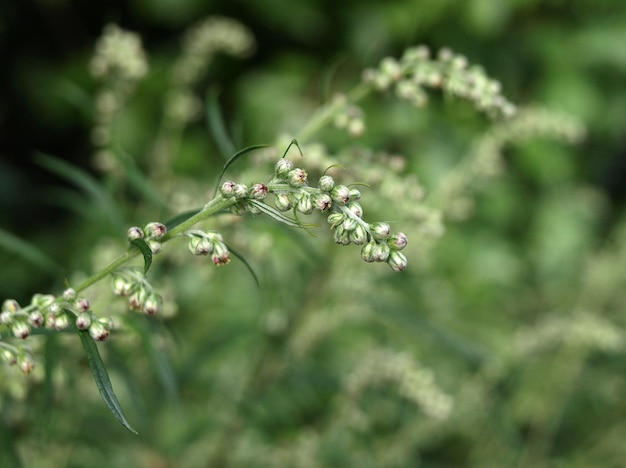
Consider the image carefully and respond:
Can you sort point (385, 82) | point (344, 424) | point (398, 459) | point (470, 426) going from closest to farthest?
point (385, 82) < point (344, 424) < point (398, 459) < point (470, 426)

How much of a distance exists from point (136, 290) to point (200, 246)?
8cm

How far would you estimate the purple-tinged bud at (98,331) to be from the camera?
26.5 inches

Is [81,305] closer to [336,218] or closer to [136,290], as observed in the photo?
[136,290]

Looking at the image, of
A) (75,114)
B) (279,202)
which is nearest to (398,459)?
(279,202)

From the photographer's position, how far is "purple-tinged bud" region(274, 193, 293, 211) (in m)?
0.65

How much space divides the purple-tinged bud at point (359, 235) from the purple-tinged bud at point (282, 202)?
0.20ft

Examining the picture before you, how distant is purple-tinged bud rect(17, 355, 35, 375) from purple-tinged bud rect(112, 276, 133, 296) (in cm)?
10

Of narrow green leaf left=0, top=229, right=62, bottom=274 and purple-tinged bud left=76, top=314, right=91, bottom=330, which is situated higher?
narrow green leaf left=0, top=229, right=62, bottom=274

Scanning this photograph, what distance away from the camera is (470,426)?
6.43 feet

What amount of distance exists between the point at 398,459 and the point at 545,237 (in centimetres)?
221

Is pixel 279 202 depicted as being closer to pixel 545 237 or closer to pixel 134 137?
pixel 134 137

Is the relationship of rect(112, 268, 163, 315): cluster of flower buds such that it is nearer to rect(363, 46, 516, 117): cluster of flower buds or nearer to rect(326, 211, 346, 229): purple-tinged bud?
rect(326, 211, 346, 229): purple-tinged bud

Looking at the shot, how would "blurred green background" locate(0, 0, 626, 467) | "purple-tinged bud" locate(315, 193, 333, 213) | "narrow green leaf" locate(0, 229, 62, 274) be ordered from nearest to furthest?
"purple-tinged bud" locate(315, 193, 333, 213) < "narrow green leaf" locate(0, 229, 62, 274) < "blurred green background" locate(0, 0, 626, 467)

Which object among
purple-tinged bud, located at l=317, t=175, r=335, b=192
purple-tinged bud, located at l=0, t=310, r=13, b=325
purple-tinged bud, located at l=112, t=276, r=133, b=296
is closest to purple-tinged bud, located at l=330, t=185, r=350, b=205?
purple-tinged bud, located at l=317, t=175, r=335, b=192
